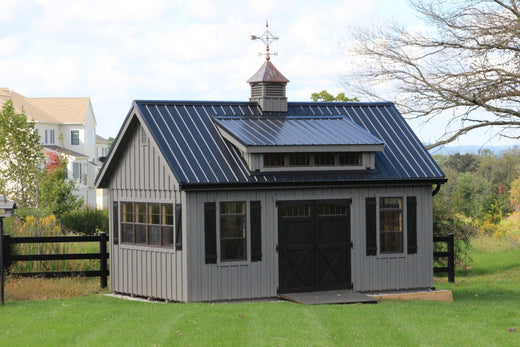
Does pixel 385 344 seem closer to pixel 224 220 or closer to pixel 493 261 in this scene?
pixel 224 220

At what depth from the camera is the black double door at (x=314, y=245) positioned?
17750 millimetres

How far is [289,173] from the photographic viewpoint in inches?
696

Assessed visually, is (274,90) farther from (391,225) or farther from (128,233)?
(128,233)

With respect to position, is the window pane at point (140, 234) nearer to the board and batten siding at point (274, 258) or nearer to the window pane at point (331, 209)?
the board and batten siding at point (274, 258)

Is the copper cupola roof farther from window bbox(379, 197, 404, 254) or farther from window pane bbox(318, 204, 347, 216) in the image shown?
window bbox(379, 197, 404, 254)

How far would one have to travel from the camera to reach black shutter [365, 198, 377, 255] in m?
18.4

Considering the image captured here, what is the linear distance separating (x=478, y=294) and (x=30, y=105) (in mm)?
49963

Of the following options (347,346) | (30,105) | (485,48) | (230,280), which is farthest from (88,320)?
(30,105)

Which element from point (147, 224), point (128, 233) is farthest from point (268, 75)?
point (128, 233)

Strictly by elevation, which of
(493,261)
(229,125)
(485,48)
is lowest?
(493,261)

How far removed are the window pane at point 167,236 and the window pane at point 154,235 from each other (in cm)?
18

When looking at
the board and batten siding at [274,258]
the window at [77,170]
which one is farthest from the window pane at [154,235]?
the window at [77,170]

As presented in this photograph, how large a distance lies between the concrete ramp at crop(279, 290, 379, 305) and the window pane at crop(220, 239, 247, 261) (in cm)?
130

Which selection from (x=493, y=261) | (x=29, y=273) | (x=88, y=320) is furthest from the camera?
(x=493, y=261)
